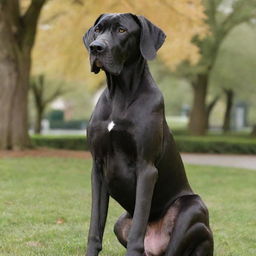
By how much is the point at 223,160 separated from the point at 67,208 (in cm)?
1150

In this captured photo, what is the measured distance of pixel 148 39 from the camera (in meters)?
3.59

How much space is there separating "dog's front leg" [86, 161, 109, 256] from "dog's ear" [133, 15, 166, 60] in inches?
35.1

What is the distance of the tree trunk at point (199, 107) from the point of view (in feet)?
90.5

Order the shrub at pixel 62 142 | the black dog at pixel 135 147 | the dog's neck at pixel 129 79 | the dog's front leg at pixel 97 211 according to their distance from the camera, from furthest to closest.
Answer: the shrub at pixel 62 142 → the dog's front leg at pixel 97 211 → the dog's neck at pixel 129 79 → the black dog at pixel 135 147

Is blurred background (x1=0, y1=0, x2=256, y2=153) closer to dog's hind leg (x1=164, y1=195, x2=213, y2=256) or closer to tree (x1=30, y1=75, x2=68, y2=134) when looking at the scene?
tree (x1=30, y1=75, x2=68, y2=134)

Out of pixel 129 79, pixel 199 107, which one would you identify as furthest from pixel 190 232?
pixel 199 107

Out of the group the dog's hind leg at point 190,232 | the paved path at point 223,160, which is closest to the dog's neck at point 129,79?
the dog's hind leg at point 190,232

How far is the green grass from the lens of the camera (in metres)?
5.31

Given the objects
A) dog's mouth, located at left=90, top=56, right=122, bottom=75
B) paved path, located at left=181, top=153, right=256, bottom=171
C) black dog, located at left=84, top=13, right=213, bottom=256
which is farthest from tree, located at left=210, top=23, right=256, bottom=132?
dog's mouth, located at left=90, top=56, right=122, bottom=75

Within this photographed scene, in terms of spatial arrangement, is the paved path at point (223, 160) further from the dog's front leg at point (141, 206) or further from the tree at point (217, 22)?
the dog's front leg at point (141, 206)

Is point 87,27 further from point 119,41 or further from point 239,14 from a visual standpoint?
point 119,41

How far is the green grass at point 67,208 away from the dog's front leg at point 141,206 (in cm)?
145

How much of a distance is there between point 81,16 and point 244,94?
58.0 feet

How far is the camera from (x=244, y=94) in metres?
33.4
